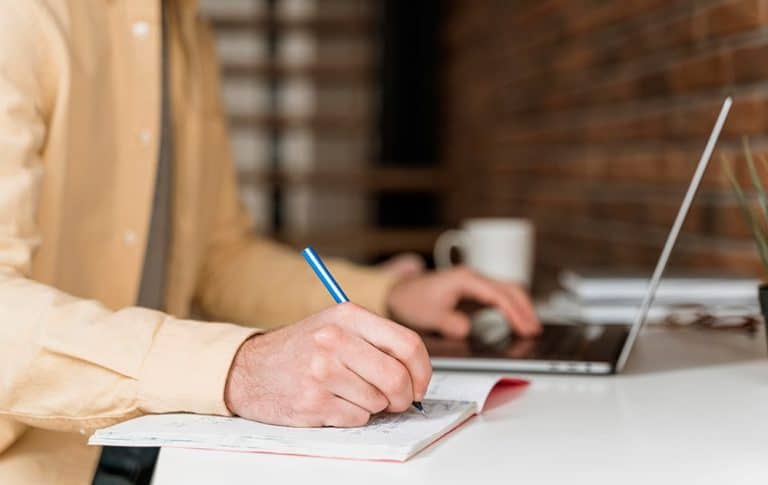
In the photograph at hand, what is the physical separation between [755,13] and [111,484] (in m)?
1.10

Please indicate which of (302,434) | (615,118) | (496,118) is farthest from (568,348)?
(496,118)

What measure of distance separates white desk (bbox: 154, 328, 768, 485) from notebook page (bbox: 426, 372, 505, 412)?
0.06 feet

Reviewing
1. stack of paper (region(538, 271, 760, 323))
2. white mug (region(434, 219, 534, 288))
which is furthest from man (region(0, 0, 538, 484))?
white mug (region(434, 219, 534, 288))

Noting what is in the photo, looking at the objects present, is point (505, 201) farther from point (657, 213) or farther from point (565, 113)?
point (657, 213)

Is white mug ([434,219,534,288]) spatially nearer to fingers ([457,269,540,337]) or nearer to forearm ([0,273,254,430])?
fingers ([457,269,540,337])

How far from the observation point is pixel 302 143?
4.62 meters

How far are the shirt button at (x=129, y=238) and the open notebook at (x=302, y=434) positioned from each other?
0.45 m

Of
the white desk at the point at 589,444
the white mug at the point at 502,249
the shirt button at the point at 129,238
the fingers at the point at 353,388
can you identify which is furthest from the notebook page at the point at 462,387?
the white mug at the point at 502,249

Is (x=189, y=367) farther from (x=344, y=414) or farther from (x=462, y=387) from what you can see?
(x=462, y=387)

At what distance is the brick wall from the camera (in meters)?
1.52

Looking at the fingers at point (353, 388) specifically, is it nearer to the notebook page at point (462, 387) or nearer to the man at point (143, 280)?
the man at point (143, 280)

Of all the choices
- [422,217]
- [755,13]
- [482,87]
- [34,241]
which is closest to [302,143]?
[422,217]

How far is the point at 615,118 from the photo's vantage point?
2023mm

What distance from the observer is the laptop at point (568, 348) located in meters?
0.99
